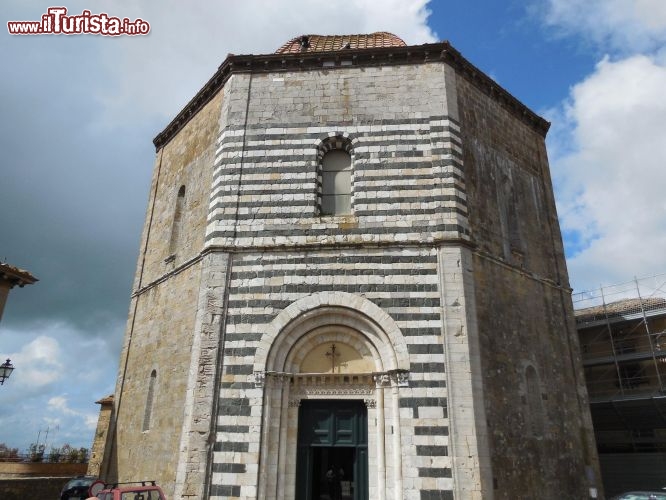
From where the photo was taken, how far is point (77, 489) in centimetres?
1237

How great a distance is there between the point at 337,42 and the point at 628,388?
48.4ft

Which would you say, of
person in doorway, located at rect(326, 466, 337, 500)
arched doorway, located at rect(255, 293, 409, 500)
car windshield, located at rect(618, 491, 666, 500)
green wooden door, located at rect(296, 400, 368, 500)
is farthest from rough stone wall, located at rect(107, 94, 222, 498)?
car windshield, located at rect(618, 491, 666, 500)

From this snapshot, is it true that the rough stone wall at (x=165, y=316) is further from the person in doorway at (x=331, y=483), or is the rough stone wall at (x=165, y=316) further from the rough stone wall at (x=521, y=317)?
the rough stone wall at (x=521, y=317)

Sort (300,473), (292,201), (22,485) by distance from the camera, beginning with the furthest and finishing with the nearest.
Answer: (22,485) < (292,201) < (300,473)

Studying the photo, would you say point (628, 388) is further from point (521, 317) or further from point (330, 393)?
point (330, 393)

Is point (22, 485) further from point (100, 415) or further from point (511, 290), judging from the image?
point (511, 290)

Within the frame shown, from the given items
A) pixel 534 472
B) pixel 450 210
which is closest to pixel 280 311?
pixel 450 210

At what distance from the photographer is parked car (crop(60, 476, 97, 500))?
12.1 meters

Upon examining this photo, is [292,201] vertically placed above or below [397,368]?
above

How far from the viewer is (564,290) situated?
43.4 feet

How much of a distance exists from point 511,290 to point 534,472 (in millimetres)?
3737

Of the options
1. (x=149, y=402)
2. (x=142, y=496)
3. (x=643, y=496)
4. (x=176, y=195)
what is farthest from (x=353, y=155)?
(x=643, y=496)

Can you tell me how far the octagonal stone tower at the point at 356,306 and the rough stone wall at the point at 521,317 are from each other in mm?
51

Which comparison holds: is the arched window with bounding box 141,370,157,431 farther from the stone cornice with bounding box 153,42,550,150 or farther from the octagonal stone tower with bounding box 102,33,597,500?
the stone cornice with bounding box 153,42,550,150
